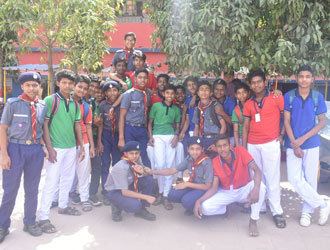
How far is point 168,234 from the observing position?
3701mm

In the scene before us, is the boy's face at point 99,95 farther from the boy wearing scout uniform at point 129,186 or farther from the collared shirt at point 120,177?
the collared shirt at point 120,177

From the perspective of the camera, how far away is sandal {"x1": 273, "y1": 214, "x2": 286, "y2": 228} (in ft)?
12.7

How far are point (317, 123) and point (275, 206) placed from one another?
3.78 feet

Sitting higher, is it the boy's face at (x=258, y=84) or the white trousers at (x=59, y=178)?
the boy's face at (x=258, y=84)

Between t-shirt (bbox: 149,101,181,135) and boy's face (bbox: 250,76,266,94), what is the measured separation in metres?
1.25

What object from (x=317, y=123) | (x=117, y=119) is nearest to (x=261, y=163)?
(x=317, y=123)

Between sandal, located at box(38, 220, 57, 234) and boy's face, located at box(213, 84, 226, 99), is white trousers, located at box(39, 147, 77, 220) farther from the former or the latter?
boy's face, located at box(213, 84, 226, 99)

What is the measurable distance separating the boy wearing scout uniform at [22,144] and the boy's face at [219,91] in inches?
94.1

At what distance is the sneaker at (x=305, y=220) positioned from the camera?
3928 mm

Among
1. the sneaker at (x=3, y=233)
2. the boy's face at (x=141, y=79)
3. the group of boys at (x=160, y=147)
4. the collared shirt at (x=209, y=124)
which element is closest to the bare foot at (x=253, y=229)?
the group of boys at (x=160, y=147)

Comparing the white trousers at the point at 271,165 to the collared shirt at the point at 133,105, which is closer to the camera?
the white trousers at the point at 271,165

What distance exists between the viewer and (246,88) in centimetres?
427

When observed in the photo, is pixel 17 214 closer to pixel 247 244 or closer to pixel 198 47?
pixel 247 244

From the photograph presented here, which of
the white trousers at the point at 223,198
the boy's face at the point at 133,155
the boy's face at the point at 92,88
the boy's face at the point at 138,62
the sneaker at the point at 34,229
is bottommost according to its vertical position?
the sneaker at the point at 34,229
